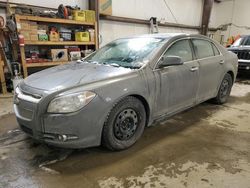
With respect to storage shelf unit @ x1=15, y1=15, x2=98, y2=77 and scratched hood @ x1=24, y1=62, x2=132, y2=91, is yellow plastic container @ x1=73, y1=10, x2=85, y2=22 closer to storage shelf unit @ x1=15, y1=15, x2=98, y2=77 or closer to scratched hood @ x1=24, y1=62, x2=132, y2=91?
storage shelf unit @ x1=15, y1=15, x2=98, y2=77

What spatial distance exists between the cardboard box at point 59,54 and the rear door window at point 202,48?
3444 mm

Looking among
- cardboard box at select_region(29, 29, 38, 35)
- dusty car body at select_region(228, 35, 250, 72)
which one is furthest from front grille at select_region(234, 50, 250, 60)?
cardboard box at select_region(29, 29, 38, 35)

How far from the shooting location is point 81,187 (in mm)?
1722

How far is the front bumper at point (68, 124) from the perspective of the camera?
1824 millimetres

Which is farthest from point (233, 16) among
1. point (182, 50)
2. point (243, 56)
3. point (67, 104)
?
point (67, 104)

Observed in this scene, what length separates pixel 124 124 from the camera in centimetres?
220

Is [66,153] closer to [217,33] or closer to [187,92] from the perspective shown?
[187,92]

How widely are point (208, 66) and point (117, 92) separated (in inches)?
70.3

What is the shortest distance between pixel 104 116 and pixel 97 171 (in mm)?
513

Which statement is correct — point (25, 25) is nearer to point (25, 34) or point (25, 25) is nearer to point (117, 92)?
point (25, 34)

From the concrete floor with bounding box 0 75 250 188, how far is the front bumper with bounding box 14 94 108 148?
0.89 ft

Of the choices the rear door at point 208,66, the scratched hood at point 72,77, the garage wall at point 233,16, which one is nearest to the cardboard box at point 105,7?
the rear door at point 208,66

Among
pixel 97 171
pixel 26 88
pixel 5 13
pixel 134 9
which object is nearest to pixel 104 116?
pixel 97 171

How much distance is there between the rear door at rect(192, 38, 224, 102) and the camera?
3.05 metres
